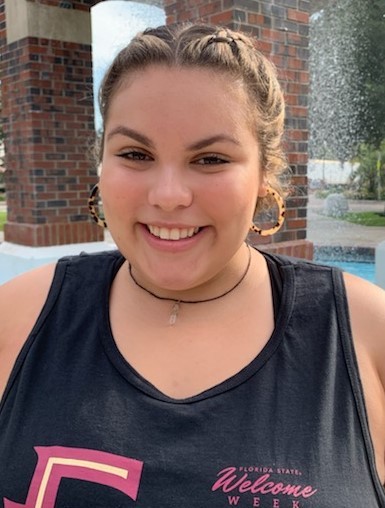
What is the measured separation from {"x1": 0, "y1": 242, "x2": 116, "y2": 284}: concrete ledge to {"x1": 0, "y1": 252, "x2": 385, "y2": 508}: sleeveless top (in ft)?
13.3

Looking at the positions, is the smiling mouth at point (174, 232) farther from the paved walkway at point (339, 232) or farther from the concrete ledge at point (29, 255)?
the paved walkway at point (339, 232)

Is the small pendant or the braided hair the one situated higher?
the braided hair

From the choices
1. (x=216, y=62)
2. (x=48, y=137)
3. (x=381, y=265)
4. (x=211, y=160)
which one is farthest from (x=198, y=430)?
(x=48, y=137)

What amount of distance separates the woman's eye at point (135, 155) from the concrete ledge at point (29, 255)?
408 centimetres

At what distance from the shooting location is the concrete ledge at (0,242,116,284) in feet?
17.5

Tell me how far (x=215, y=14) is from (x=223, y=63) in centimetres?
271

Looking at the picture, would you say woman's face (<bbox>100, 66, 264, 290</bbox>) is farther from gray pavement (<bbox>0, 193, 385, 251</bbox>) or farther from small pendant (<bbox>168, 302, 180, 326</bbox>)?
gray pavement (<bbox>0, 193, 385, 251</bbox>)

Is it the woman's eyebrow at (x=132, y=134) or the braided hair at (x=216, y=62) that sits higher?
the braided hair at (x=216, y=62)

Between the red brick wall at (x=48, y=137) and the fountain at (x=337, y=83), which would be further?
the fountain at (x=337, y=83)

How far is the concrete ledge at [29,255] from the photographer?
17.5 ft

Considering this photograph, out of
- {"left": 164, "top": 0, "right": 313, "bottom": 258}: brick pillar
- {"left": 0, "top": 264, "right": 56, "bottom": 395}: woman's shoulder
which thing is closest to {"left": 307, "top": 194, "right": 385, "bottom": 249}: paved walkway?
{"left": 164, "top": 0, "right": 313, "bottom": 258}: brick pillar

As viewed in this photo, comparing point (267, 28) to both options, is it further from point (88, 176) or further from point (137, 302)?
point (137, 302)

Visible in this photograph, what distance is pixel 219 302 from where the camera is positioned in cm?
150

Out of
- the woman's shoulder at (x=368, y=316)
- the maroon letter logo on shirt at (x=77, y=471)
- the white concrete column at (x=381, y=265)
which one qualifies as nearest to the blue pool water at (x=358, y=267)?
the white concrete column at (x=381, y=265)
